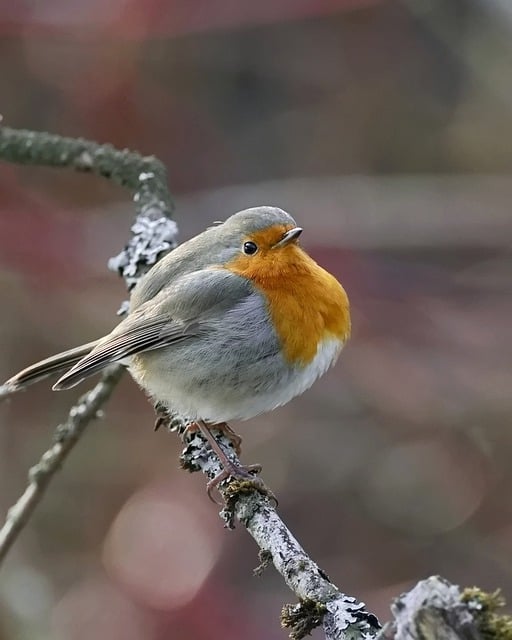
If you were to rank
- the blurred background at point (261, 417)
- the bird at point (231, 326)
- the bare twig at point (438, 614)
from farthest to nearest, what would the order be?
the blurred background at point (261, 417) < the bird at point (231, 326) < the bare twig at point (438, 614)

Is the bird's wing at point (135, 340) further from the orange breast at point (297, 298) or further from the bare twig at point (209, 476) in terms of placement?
the orange breast at point (297, 298)

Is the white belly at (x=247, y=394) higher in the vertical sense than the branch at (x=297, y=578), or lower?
higher

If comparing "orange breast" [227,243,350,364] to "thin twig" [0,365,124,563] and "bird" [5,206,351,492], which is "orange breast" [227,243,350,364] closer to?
"bird" [5,206,351,492]

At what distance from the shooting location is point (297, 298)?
9.75ft

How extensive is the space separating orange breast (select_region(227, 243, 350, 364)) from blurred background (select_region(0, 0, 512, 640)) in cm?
164

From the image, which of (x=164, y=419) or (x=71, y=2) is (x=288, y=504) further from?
(x=71, y=2)

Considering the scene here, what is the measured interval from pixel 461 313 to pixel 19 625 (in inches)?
104

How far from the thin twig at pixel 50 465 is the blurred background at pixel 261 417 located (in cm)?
135

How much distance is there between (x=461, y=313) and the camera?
15.9ft

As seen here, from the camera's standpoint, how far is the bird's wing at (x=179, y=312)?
300 centimetres

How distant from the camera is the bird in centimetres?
288

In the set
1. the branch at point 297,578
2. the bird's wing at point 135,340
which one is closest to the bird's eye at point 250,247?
the bird's wing at point 135,340

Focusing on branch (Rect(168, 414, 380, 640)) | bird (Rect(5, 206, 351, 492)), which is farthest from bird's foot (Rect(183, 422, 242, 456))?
branch (Rect(168, 414, 380, 640))

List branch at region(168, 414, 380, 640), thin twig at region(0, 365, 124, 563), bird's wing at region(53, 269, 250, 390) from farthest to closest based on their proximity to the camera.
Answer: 1. bird's wing at region(53, 269, 250, 390)
2. thin twig at region(0, 365, 124, 563)
3. branch at region(168, 414, 380, 640)
